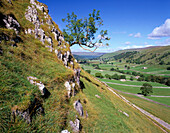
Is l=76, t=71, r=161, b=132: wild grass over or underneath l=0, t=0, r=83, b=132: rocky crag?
underneath

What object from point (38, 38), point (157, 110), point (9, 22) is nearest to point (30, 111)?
point (9, 22)

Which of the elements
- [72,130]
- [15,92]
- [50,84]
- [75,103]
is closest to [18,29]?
[50,84]

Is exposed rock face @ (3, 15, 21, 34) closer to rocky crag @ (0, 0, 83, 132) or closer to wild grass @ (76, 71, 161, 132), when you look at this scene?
rocky crag @ (0, 0, 83, 132)

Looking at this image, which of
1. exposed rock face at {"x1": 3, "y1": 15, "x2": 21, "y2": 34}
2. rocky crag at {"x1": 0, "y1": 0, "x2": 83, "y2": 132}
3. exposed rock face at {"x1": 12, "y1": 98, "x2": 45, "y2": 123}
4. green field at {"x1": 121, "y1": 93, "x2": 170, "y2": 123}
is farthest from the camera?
green field at {"x1": 121, "y1": 93, "x2": 170, "y2": 123}

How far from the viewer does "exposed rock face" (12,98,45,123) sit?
4897 mm

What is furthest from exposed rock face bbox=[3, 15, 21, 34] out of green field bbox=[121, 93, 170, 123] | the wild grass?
green field bbox=[121, 93, 170, 123]

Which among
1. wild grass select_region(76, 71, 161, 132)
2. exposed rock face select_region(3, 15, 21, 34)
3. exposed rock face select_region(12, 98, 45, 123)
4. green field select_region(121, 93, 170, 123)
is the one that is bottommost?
green field select_region(121, 93, 170, 123)

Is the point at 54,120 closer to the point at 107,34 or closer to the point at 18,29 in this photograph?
the point at 18,29

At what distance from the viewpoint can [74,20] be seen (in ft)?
83.6

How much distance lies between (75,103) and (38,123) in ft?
19.2

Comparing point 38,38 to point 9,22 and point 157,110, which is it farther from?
point 157,110

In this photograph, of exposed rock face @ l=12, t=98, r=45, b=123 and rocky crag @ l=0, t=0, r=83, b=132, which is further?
rocky crag @ l=0, t=0, r=83, b=132

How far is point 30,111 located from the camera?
5.85 meters

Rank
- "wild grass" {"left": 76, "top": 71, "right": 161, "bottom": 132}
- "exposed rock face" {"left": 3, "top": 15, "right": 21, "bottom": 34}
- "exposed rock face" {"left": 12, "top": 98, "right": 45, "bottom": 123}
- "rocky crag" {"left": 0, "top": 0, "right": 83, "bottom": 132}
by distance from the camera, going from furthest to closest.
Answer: "exposed rock face" {"left": 3, "top": 15, "right": 21, "bottom": 34}, "wild grass" {"left": 76, "top": 71, "right": 161, "bottom": 132}, "rocky crag" {"left": 0, "top": 0, "right": 83, "bottom": 132}, "exposed rock face" {"left": 12, "top": 98, "right": 45, "bottom": 123}
